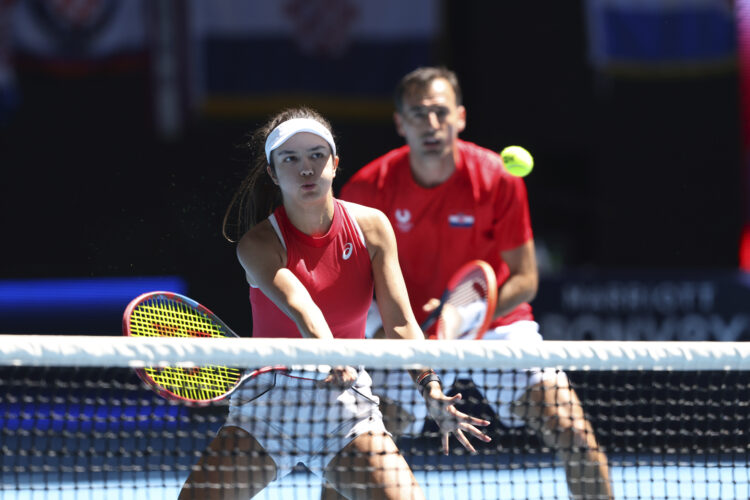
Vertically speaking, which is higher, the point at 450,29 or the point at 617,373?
the point at 450,29

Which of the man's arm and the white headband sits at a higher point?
the white headband

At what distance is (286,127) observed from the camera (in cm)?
314

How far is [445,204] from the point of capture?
167 inches

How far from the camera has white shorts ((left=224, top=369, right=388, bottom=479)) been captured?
117 inches

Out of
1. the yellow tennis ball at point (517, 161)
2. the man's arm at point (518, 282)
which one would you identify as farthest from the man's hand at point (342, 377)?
the yellow tennis ball at point (517, 161)

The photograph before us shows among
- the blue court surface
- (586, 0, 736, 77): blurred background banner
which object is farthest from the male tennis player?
(586, 0, 736, 77): blurred background banner

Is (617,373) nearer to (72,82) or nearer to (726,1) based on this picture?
(726,1)

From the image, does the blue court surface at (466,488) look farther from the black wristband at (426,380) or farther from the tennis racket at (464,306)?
the black wristband at (426,380)

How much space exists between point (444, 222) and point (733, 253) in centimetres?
647

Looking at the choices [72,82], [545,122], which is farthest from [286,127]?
[545,122]

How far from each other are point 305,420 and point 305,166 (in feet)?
2.34

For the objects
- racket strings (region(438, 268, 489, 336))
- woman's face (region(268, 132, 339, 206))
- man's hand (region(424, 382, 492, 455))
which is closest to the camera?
man's hand (region(424, 382, 492, 455))

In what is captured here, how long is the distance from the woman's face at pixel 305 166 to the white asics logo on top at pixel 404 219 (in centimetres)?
114

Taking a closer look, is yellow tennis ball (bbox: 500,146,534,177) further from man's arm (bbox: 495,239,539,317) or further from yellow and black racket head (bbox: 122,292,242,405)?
yellow and black racket head (bbox: 122,292,242,405)
